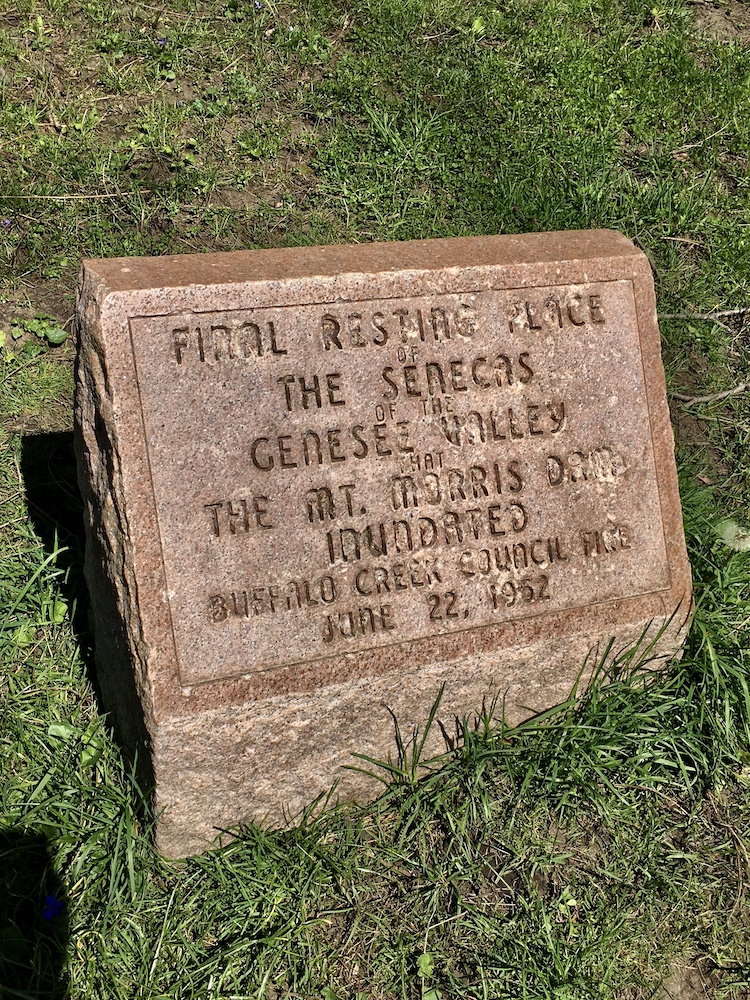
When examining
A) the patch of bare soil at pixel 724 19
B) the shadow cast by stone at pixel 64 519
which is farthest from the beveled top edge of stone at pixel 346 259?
the patch of bare soil at pixel 724 19

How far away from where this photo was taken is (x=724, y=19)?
4.35 meters

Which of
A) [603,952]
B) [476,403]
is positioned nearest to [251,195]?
[476,403]

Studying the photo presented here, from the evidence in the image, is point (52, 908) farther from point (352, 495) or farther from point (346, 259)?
point (346, 259)

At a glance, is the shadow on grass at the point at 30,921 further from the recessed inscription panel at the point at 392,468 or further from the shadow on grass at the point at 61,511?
the recessed inscription panel at the point at 392,468

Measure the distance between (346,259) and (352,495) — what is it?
2.05 feet

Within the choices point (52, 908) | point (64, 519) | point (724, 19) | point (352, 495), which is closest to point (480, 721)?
point (352, 495)

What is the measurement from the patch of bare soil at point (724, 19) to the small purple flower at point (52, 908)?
4.41m

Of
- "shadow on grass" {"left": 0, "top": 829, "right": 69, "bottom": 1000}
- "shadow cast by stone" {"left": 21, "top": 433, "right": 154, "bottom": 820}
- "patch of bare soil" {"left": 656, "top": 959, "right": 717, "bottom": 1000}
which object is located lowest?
"patch of bare soil" {"left": 656, "top": 959, "right": 717, "bottom": 1000}

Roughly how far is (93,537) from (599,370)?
1.43 metres

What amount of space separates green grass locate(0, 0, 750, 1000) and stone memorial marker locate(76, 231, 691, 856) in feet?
0.68

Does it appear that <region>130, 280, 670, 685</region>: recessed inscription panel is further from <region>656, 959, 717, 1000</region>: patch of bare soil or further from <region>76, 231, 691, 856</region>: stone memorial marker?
<region>656, 959, 717, 1000</region>: patch of bare soil

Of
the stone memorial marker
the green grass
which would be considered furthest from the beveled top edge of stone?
the green grass

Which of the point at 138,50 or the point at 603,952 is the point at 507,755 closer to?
the point at 603,952

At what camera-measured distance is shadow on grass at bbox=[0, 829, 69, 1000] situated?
2.27 m
